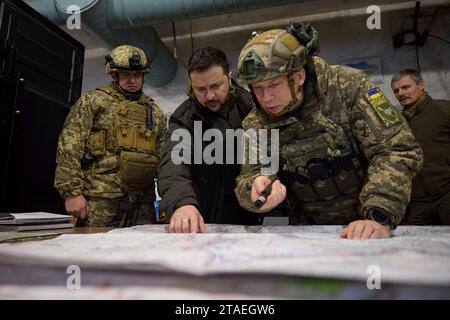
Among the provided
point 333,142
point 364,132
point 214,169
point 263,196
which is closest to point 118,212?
point 214,169

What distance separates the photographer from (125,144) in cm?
177

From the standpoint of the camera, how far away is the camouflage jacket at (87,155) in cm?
167

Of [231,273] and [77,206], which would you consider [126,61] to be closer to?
[77,206]

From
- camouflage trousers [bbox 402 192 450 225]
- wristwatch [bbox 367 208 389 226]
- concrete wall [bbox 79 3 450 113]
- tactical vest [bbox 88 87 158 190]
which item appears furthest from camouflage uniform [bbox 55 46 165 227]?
concrete wall [bbox 79 3 450 113]

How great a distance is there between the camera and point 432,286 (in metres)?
0.36

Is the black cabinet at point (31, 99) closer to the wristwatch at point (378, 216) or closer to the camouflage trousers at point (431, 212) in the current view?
the wristwatch at point (378, 216)

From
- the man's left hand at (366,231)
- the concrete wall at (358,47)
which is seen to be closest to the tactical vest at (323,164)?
the man's left hand at (366,231)

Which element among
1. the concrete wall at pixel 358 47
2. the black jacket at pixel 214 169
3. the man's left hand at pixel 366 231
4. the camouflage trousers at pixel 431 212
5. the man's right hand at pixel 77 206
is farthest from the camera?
the concrete wall at pixel 358 47

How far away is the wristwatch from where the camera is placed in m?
0.81

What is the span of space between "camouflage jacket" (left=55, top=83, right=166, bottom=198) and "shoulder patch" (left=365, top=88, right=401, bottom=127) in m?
1.27

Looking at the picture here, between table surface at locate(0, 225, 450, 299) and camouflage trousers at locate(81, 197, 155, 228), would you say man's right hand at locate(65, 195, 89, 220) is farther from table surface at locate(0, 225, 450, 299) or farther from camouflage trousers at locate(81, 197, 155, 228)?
table surface at locate(0, 225, 450, 299)

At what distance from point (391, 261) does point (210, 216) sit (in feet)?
3.69

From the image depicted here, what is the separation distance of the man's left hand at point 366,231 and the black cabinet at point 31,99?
149cm

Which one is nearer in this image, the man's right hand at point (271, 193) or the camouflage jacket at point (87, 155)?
the man's right hand at point (271, 193)
